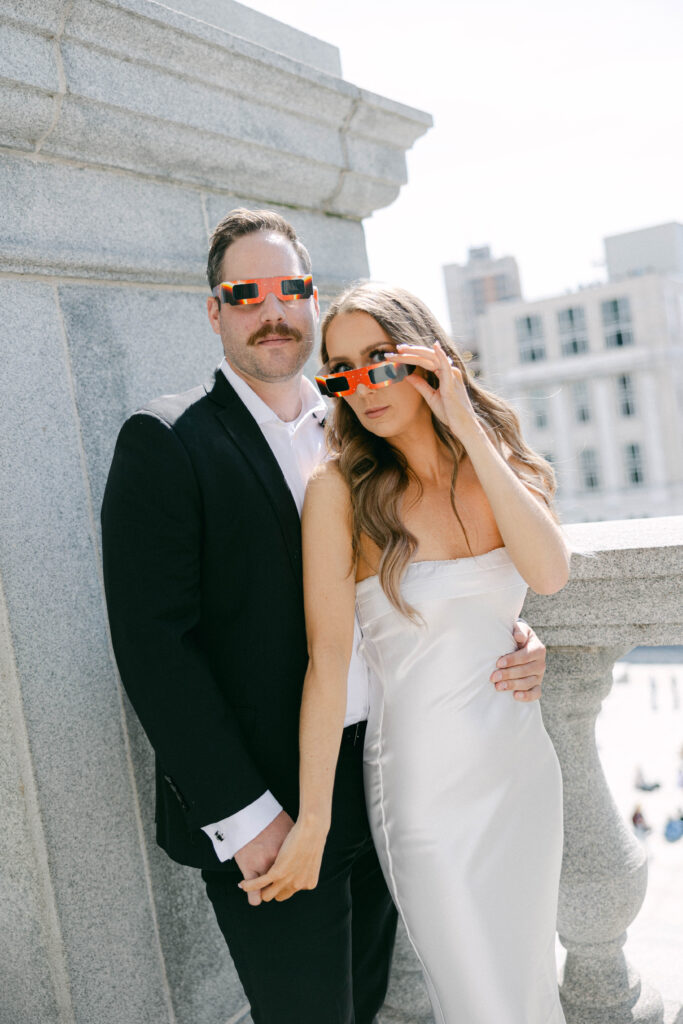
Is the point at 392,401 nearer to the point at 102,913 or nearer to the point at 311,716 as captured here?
the point at 311,716

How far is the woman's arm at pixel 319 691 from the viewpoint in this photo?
2.00m

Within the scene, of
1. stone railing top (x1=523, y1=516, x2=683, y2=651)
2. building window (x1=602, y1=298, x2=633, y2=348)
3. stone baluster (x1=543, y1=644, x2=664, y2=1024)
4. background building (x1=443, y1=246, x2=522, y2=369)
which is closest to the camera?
stone railing top (x1=523, y1=516, x2=683, y2=651)

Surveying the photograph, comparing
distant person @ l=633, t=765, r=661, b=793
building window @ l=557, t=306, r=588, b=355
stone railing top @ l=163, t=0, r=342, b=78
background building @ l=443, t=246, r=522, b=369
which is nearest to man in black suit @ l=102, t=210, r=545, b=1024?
stone railing top @ l=163, t=0, r=342, b=78

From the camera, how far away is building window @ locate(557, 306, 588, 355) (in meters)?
51.8

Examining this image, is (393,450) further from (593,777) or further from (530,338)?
(530,338)

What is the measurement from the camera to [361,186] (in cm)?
337

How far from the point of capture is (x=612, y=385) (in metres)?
50.7

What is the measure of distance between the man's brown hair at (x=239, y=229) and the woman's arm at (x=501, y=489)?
496 millimetres

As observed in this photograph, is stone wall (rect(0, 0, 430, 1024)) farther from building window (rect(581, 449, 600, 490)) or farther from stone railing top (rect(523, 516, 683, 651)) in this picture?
building window (rect(581, 449, 600, 490))

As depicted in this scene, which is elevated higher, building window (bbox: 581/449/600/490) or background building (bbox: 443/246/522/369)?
background building (bbox: 443/246/522/369)

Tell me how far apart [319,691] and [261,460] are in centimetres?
56

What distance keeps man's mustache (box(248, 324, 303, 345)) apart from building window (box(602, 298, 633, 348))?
51406 millimetres

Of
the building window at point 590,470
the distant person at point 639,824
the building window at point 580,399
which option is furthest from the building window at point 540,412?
the distant person at point 639,824

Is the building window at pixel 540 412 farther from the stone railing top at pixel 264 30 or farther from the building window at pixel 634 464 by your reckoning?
the stone railing top at pixel 264 30
